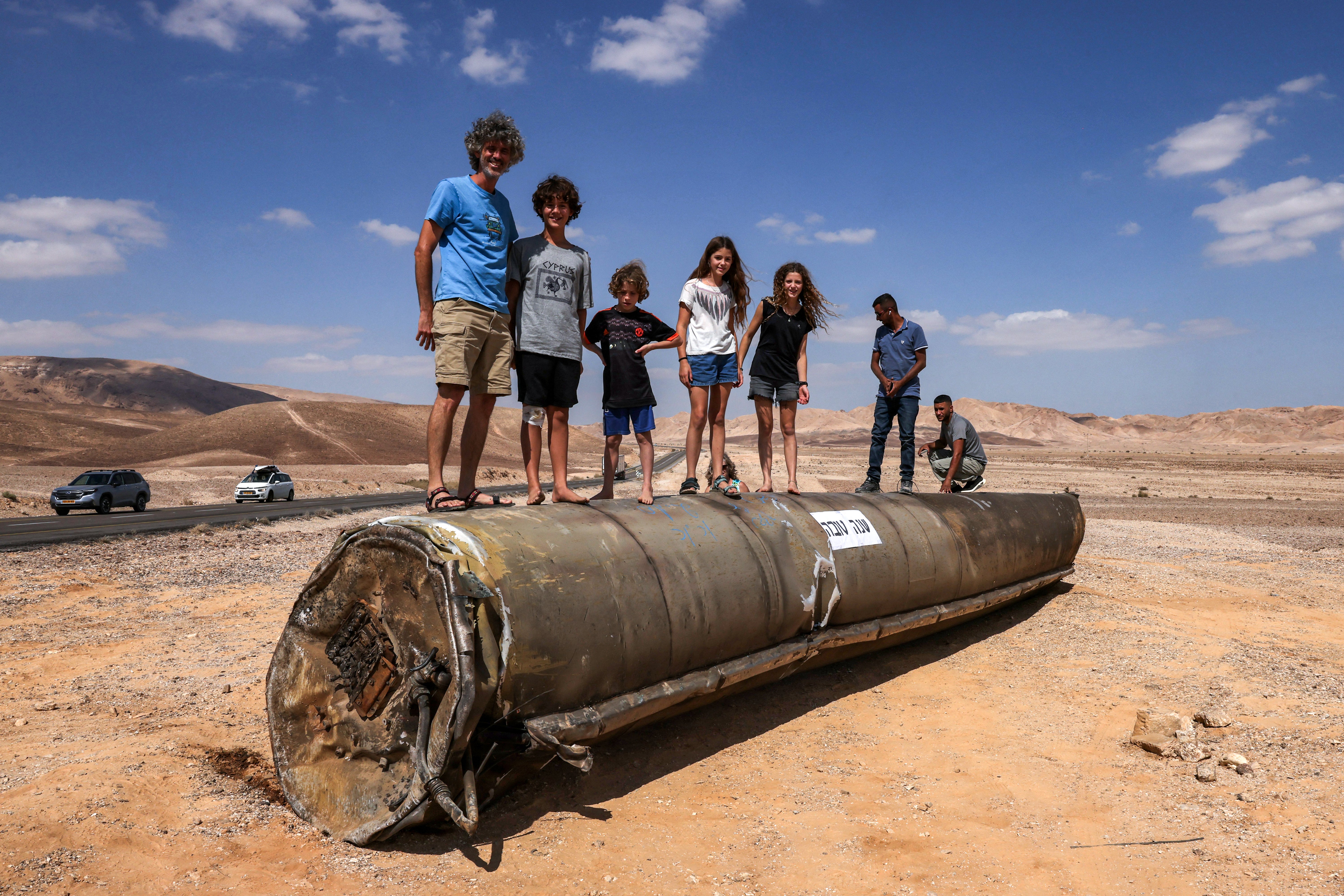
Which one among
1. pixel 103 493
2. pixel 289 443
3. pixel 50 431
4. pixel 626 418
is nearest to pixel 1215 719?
pixel 626 418

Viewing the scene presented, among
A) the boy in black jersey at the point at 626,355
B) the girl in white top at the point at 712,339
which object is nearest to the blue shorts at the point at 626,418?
the boy in black jersey at the point at 626,355

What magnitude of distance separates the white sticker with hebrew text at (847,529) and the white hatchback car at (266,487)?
27912 millimetres

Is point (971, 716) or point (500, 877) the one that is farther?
point (971, 716)

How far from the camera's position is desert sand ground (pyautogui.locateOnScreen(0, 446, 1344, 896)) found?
11.1 feet

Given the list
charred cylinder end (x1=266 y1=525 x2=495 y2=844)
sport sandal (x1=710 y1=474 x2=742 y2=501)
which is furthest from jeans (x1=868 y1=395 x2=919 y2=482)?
charred cylinder end (x1=266 y1=525 x2=495 y2=844)

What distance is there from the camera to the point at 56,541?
14555 millimetres

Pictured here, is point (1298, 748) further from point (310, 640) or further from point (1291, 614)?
point (310, 640)

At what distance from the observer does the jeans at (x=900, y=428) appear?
812cm

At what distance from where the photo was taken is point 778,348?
6.69 metres

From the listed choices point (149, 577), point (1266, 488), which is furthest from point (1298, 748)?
point (1266, 488)

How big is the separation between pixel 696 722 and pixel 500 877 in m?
2.12

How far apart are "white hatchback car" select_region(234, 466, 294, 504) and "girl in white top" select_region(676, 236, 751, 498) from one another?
2714 cm

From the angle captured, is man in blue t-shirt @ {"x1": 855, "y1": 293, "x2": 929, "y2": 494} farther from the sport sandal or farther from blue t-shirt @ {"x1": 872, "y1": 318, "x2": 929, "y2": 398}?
the sport sandal

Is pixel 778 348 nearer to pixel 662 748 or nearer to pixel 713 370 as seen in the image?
pixel 713 370
